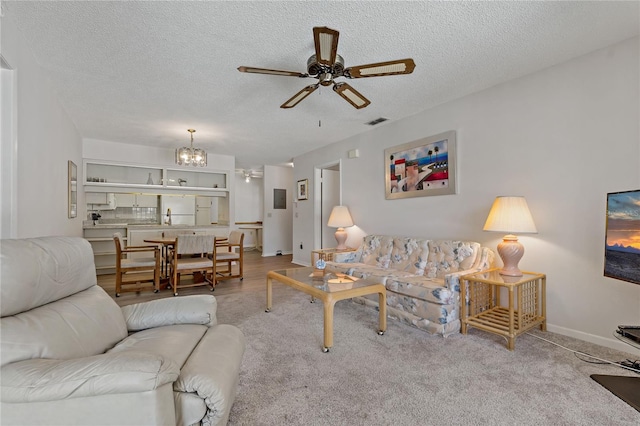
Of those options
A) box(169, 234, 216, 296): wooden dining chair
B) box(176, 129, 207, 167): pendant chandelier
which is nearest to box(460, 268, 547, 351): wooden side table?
box(169, 234, 216, 296): wooden dining chair

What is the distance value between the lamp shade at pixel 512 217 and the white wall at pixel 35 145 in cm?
385

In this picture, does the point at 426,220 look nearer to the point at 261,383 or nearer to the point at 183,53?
the point at 261,383

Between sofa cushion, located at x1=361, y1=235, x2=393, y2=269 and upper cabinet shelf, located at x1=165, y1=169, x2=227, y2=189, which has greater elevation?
upper cabinet shelf, located at x1=165, y1=169, x2=227, y2=189

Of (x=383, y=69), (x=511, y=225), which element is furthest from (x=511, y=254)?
(x=383, y=69)

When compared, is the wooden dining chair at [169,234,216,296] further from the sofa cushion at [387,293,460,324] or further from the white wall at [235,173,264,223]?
the white wall at [235,173,264,223]

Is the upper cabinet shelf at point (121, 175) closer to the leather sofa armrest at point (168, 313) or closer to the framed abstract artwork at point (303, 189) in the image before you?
the framed abstract artwork at point (303, 189)

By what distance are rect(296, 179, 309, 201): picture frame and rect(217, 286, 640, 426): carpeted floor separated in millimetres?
3785

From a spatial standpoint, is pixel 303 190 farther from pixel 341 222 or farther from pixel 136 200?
pixel 136 200

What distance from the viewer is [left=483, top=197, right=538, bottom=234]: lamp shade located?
268 centimetres

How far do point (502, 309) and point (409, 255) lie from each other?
1.11 meters

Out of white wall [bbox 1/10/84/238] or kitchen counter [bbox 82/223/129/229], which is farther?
kitchen counter [bbox 82/223/129/229]

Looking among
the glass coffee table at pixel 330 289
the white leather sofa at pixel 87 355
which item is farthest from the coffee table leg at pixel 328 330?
the white leather sofa at pixel 87 355

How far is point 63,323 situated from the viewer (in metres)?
1.24

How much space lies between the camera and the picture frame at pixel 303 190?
640cm
